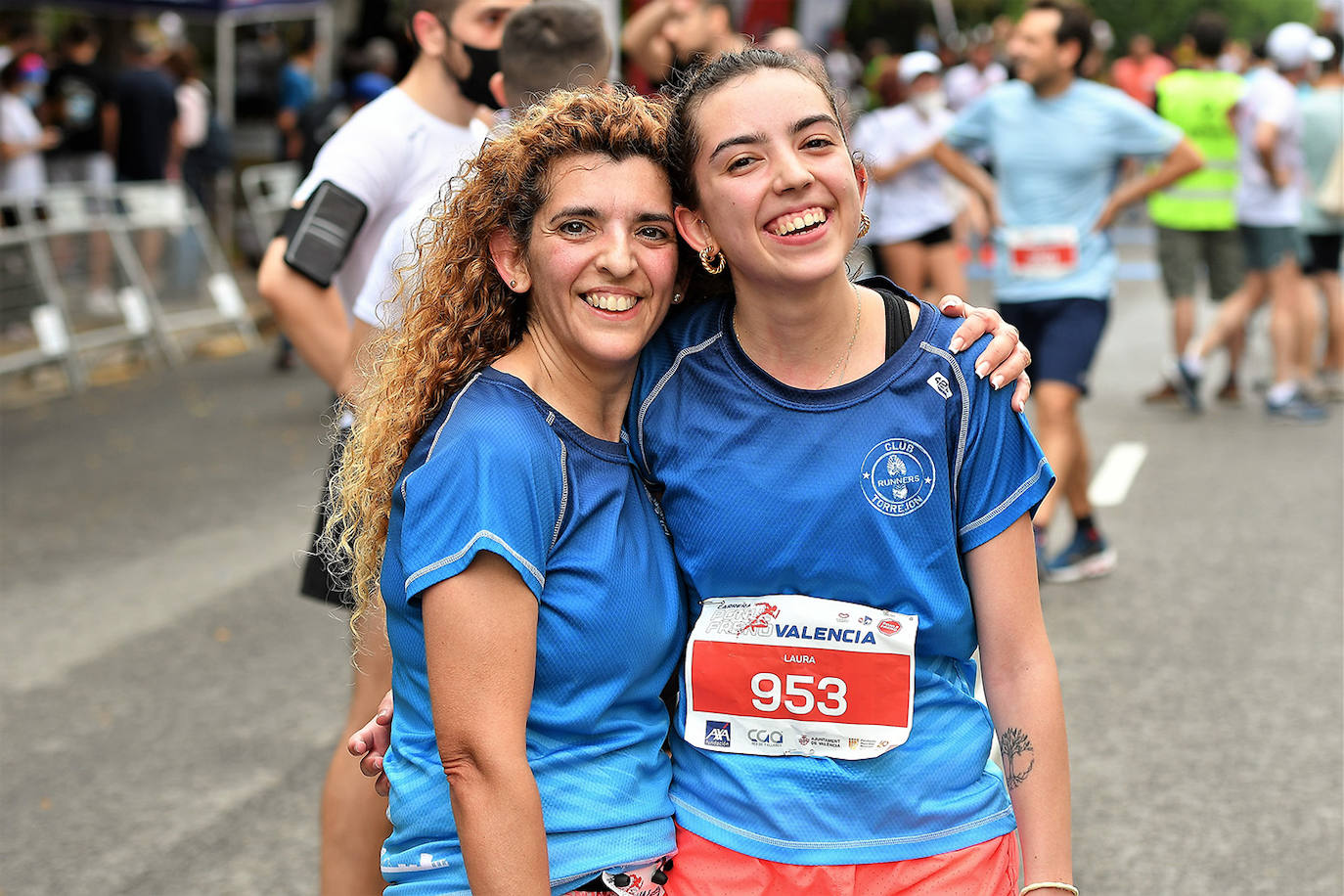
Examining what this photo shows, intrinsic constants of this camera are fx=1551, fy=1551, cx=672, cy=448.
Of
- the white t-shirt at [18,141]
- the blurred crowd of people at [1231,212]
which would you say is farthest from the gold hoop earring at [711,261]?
the white t-shirt at [18,141]

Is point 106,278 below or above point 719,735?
below

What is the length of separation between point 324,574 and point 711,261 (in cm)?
136

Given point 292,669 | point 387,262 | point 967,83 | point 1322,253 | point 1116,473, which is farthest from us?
point 967,83

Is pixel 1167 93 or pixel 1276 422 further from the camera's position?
pixel 1167 93

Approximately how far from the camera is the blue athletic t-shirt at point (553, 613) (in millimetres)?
2008

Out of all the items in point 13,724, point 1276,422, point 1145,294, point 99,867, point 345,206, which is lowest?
point 1145,294

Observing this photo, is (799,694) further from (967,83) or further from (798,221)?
(967,83)

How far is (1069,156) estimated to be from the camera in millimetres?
6434

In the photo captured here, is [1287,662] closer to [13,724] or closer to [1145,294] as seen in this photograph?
[13,724]

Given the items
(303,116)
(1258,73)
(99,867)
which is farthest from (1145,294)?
(99,867)

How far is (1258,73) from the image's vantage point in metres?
9.88

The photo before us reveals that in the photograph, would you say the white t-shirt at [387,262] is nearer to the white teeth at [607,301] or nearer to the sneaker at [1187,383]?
the white teeth at [607,301]

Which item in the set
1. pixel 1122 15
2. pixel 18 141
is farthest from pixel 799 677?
pixel 1122 15

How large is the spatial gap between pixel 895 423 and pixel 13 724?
12.3 feet
